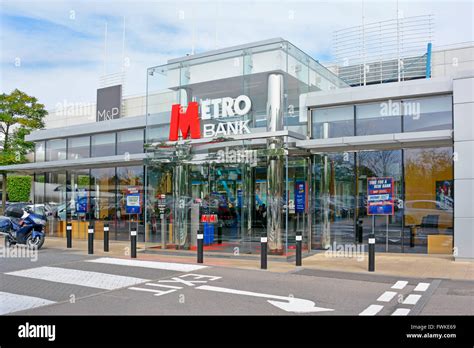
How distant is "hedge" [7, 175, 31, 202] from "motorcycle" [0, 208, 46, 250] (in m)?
20.8

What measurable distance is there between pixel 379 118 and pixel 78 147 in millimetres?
13920

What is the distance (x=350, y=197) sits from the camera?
16047mm

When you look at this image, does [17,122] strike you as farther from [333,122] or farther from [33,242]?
[333,122]

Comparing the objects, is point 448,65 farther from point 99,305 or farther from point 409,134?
point 99,305

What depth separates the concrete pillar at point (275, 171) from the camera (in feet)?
46.2

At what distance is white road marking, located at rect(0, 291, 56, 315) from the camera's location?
7.80 m

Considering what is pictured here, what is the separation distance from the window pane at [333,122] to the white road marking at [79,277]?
847 cm

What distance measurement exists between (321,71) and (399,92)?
2994 mm

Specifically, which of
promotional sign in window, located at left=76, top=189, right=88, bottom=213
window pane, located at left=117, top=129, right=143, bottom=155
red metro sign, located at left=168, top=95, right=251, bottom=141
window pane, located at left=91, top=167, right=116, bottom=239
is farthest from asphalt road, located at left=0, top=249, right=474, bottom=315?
promotional sign in window, located at left=76, top=189, right=88, bottom=213

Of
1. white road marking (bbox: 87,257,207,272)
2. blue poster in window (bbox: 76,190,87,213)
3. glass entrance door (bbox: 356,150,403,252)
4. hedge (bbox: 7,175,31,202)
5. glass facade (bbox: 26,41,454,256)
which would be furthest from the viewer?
hedge (bbox: 7,175,31,202)

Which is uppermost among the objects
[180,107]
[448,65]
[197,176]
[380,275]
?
[448,65]

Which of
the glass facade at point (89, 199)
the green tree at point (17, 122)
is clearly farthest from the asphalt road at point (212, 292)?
the green tree at point (17, 122)

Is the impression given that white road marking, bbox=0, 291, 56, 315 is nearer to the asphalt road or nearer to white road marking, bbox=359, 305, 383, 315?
the asphalt road

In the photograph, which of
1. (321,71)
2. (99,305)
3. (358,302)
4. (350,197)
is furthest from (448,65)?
(99,305)
